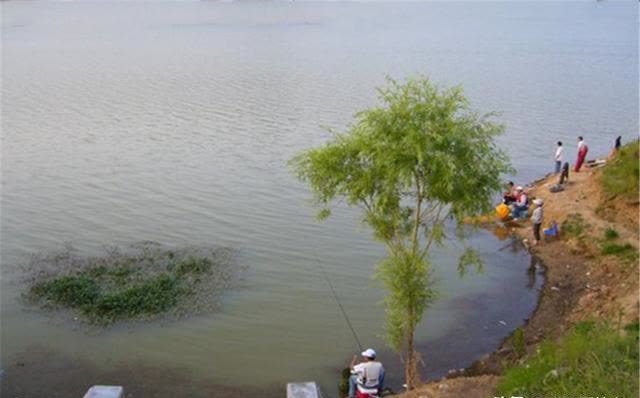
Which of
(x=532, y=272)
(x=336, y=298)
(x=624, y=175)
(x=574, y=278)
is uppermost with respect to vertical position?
(x=624, y=175)

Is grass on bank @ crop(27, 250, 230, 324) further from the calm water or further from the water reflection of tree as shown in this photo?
the water reflection of tree

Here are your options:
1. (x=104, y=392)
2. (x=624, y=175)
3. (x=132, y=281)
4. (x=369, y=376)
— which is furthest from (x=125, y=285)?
(x=624, y=175)

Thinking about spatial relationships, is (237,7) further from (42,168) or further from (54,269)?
(54,269)

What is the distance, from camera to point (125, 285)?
21062mm

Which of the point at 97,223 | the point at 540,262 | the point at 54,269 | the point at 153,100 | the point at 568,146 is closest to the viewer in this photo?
the point at 54,269

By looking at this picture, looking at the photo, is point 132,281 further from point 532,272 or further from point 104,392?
point 532,272

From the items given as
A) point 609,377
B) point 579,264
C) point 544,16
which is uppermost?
point 544,16

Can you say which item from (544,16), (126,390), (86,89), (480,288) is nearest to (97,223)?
(126,390)

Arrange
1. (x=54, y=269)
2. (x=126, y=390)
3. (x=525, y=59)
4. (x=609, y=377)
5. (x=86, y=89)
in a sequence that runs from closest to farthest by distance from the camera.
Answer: (x=609, y=377) → (x=126, y=390) → (x=54, y=269) → (x=86, y=89) → (x=525, y=59)

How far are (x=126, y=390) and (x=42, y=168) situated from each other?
1866 cm

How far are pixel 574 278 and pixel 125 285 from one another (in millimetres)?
14443

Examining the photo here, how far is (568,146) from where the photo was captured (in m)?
38.7

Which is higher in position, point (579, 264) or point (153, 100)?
point (153, 100)

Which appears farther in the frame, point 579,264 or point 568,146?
point 568,146
